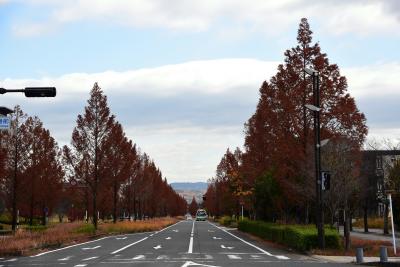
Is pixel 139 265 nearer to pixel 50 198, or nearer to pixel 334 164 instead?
pixel 334 164

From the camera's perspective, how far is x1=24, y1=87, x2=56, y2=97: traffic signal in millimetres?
20406

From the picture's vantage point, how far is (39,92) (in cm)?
2055

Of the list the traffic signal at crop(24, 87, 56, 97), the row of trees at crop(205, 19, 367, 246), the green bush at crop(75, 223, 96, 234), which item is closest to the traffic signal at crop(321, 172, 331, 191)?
the row of trees at crop(205, 19, 367, 246)

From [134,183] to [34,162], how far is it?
91.6 feet

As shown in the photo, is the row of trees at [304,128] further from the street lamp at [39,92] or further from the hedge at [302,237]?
the street lamp at [39,92]

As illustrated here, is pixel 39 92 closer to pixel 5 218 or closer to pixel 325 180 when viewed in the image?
pixel 325 180

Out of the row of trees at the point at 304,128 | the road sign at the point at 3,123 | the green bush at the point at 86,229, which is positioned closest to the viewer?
the road sign at the point at 3,123

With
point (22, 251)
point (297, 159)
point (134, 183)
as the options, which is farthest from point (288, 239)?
point (134, 183)

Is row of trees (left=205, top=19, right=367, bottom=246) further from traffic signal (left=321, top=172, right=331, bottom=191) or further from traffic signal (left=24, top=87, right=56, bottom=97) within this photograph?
traffic signal (left=24, top=87, right=56, bottom=97)

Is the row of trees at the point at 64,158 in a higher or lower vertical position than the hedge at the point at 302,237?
higher

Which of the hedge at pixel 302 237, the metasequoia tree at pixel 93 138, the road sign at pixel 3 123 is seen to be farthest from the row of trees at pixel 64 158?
the road sign at pixel 3 123

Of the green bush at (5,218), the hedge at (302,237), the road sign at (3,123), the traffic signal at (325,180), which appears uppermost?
the road sign at (3,123)

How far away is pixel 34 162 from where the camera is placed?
51406 mm

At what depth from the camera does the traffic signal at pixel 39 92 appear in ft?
66.9
